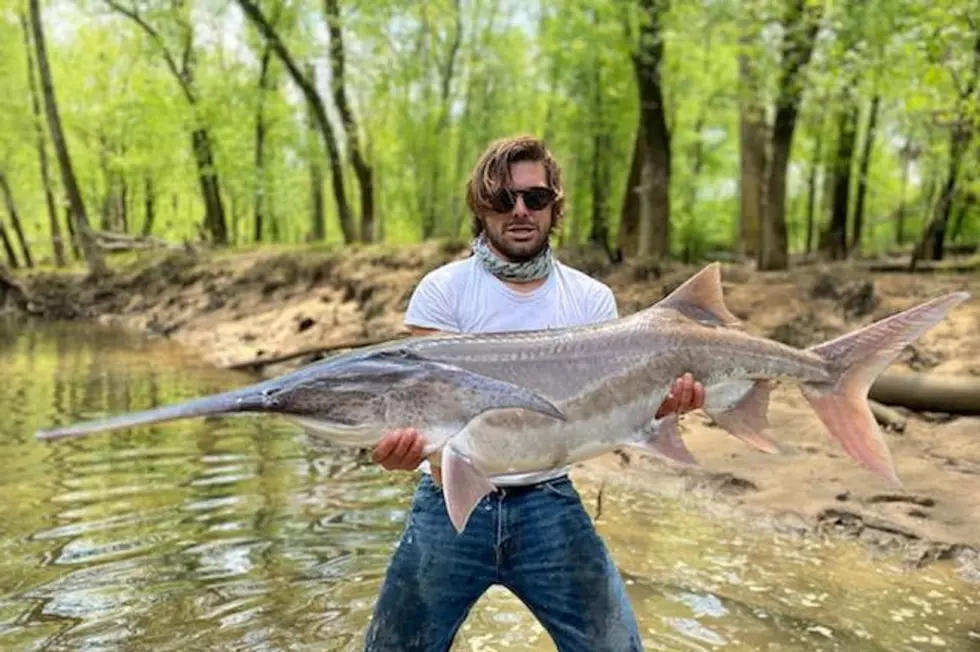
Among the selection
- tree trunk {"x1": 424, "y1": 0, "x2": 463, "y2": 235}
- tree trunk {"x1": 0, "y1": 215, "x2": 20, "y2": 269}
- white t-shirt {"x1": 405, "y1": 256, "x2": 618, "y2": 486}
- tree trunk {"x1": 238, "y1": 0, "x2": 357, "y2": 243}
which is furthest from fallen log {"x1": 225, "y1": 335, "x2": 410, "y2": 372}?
tree trunk {"x1": 0, "y1": 215, "x2": 20, "y2": 269}

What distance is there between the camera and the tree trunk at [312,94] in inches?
869

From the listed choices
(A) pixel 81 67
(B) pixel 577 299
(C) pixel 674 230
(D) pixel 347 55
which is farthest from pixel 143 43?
(B) pixel 577 299

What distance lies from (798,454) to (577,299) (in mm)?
5008

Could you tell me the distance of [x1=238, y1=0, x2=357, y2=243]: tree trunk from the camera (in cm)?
2206

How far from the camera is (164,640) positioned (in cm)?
492

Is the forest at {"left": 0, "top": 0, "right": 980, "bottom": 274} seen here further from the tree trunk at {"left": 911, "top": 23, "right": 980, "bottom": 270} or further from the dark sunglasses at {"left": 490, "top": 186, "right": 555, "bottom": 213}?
the dark sunglasses at {"left": 490, "top": 186, "right": 555, "bottom": 213}

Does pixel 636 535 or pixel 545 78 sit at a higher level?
pixel 545 78

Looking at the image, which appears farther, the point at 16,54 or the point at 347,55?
the point at 16,54

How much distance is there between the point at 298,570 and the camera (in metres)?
6.01

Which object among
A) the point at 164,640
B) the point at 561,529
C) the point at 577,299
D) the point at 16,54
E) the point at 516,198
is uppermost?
the point at 16,54

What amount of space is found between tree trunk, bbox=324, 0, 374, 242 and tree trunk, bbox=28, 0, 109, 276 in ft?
25.5

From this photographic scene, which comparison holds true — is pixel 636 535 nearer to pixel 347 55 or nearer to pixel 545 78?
pixel 347 55

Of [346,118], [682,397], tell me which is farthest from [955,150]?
[682,397]

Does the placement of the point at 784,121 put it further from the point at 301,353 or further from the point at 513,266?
the point at 513,266
